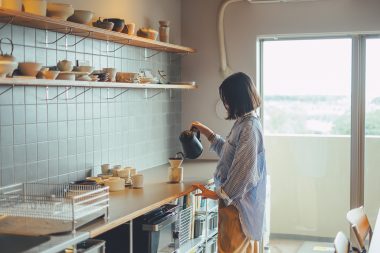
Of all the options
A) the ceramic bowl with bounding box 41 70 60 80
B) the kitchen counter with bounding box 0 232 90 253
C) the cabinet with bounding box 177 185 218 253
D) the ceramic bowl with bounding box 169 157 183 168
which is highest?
the ceramic bowl with bounding box 41 70 60 80

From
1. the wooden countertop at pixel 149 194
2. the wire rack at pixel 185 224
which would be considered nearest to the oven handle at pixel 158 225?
the wooden countertop at pixel 149 194

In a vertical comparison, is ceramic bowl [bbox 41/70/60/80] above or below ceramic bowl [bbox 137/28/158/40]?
below

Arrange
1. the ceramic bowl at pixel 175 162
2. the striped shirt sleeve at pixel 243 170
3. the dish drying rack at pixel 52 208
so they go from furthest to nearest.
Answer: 1. the ceramic bowl at pixel 175 162
2. the striped shirt sleeve at pixel 243 170
3. the dish drying rack at pixel 52 208

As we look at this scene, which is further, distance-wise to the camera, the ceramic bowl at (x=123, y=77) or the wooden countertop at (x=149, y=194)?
the ceramic bowl at (x=123, y=77)

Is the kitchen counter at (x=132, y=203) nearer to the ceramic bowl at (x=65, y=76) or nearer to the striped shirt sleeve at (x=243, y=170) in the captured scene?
the striped shirt sleeve at (x=243, y=170)

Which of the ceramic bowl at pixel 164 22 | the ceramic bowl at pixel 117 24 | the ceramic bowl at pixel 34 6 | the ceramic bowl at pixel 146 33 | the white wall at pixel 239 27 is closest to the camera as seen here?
the ceramic bowl at pixel 34 6

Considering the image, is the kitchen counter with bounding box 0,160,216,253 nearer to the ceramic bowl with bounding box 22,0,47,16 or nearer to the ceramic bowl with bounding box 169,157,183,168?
the ceramic bowl with bounding box 169,157,183,168

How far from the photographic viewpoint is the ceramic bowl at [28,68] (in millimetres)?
2777

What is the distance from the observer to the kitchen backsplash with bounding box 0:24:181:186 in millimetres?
3031

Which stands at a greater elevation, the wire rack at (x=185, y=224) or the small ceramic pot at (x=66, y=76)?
the small ceramic pot at (x=66, y=76)

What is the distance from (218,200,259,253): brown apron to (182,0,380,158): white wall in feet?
5.69

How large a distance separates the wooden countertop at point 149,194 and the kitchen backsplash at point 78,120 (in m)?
0.28

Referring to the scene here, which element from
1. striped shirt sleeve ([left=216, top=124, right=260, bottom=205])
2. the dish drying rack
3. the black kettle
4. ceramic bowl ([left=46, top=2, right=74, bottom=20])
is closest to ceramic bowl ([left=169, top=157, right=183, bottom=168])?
the black kettle

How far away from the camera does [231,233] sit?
339 cm
